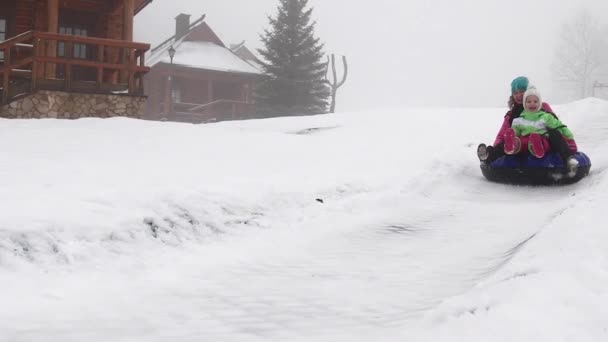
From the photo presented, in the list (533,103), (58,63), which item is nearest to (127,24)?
(58,63)

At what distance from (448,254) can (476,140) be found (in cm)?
614

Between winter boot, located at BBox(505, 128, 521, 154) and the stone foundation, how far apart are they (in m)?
7.66

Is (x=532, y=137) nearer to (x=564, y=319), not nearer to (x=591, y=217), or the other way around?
(x=591, y=217)

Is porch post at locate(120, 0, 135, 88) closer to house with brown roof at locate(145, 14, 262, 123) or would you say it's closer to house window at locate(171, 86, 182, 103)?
house with brown roof at locate(145, 14, 262, 123)

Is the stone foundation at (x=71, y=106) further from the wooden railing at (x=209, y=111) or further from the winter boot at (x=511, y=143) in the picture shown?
the wooden railing at (x=209, y=111)

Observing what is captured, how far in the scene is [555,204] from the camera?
19.1 ft

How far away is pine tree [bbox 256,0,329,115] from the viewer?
974 inches

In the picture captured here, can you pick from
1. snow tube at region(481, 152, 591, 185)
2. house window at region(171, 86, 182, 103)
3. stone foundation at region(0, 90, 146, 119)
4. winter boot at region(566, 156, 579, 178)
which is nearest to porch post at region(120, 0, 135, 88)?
stone foundation at region(0, 90, 146, 119)

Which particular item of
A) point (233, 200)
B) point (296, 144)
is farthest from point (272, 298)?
point (296, 144)

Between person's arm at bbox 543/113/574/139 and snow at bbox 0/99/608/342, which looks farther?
person's arm at bbox 543/113/574/139

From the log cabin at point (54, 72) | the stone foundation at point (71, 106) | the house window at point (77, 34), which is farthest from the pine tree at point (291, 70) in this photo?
the stone foundation at point (71, 106)

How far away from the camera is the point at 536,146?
6977 millimetres

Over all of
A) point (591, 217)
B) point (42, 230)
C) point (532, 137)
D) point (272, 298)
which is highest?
point (532, 137)

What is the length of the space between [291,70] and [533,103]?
18.1 metres
